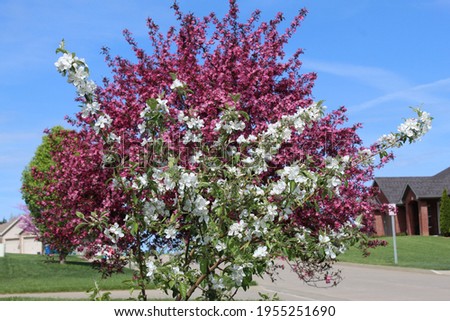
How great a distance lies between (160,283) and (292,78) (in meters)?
6.29

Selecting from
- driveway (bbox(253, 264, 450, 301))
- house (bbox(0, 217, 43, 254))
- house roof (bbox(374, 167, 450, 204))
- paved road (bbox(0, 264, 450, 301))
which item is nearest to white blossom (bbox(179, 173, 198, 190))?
paved road (bbox(0, 264, 450, 301))

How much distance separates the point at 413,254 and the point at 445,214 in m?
14.8

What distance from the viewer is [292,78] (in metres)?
11.8

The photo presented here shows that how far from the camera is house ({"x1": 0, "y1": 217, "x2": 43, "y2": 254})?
252 ft

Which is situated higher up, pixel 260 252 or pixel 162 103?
pixel 162 103

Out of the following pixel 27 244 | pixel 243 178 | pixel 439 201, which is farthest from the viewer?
pixel 27 244

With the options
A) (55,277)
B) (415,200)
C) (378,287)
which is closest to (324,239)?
(378,287)

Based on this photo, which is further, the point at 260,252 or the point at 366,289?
the point at 366,289

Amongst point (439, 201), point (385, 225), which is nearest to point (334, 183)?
point (439, 201)

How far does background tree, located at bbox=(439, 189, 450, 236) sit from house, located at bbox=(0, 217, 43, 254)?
160ft

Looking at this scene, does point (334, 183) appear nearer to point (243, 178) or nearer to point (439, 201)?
point (243, 178)

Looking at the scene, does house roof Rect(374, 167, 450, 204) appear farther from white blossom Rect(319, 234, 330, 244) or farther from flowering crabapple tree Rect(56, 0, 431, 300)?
white blossom Rect(319, 234, 330, 244)

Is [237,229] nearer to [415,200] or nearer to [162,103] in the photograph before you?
[162,103]

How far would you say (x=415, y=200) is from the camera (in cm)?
5394
